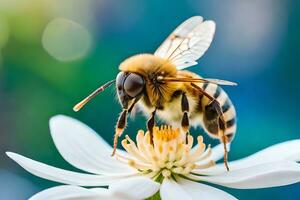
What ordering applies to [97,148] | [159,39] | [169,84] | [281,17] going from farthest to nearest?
[281,17], [159,39], [97,148], [169,84]

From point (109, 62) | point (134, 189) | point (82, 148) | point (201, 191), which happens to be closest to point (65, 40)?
point (109, 62)

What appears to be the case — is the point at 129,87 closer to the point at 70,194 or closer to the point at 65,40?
the point at 70,194

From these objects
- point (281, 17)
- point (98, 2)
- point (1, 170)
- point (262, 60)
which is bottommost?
point (1, 170)

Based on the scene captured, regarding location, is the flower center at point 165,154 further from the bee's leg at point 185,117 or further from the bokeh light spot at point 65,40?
the bokeh light spot at point 65,40

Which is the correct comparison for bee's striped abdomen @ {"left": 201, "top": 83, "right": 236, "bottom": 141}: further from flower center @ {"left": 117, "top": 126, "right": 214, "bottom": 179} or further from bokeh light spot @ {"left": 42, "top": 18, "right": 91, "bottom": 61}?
bokeh light spot @ {"left": 42, "top": 18, "right": 91, "bottom": 61}

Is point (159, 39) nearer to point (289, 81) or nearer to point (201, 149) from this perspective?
point (289, 81)

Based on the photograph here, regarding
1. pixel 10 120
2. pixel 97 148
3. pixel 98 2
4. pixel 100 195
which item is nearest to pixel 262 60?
pixel 98 2

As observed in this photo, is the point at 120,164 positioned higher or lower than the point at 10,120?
lower
